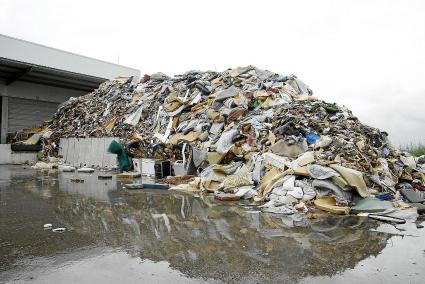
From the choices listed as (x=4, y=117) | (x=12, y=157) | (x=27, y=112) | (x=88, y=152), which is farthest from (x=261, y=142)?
(x=27, y=112)

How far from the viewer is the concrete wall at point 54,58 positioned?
756 inches

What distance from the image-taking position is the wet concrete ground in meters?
3.22

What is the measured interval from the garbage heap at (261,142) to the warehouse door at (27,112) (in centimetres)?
528

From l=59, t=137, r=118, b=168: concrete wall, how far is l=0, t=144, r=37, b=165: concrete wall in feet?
6.36

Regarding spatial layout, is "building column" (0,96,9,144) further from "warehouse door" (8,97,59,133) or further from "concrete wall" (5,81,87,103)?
"concrete wall" (5,81,87,103)

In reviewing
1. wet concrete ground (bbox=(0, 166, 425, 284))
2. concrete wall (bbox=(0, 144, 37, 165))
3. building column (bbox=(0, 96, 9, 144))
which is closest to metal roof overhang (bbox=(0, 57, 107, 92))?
building column (bbox=(0, 96, 9, 144))

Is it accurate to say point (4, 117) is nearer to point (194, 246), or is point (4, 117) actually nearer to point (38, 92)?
point (38, 92)

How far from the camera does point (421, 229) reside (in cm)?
515

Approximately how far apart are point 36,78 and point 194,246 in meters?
20.5

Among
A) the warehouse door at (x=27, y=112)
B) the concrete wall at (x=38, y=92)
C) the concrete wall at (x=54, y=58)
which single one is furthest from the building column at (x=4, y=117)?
the concrete wall at (x=54, y=58)

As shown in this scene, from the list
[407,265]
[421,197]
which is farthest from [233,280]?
[421,197]

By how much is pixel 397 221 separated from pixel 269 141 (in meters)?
4.20

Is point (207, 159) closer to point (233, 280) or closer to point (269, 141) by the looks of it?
point (269, 141)

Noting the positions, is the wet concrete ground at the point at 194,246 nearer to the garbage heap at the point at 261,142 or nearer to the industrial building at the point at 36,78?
the garbage heap at the point at 261,142
